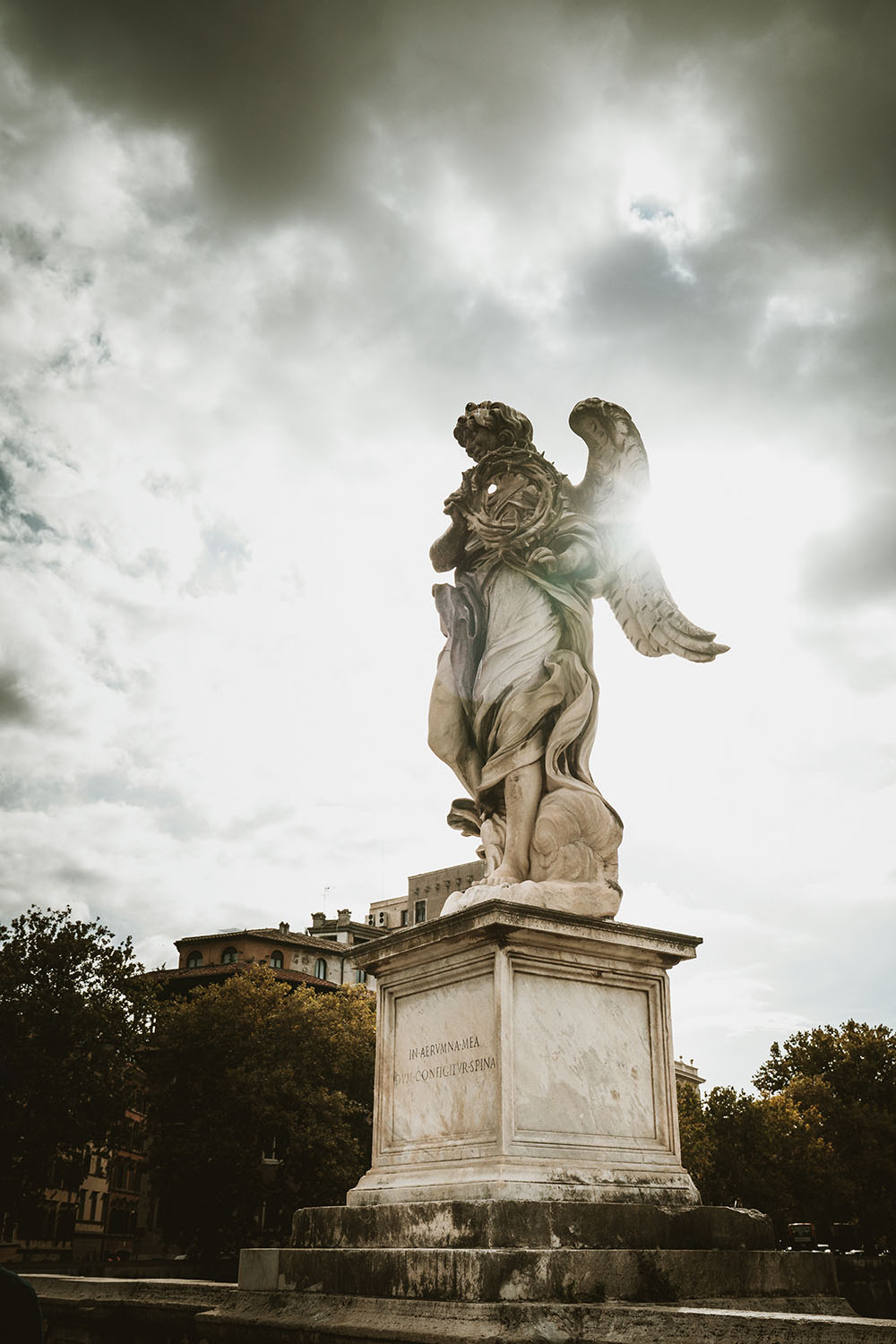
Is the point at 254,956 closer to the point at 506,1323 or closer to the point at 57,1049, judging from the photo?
the point at 57,1049

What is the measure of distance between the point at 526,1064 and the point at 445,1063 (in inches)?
20.4

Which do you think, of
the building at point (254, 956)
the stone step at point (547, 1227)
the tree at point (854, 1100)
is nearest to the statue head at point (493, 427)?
the stone step at point (547, 1227)

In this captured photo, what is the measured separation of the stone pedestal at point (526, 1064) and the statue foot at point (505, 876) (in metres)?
0.65

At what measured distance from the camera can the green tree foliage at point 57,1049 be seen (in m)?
28.8

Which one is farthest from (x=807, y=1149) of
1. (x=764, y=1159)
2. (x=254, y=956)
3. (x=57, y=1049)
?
(x=254, y=956)

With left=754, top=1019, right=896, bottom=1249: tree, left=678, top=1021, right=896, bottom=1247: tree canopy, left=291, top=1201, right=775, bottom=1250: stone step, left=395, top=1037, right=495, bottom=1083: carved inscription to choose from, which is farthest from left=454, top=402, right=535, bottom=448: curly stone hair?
left=754, top=1019, right=896, bottom=1249: tree

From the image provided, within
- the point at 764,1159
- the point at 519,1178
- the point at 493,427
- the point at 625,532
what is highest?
the point at 493,427

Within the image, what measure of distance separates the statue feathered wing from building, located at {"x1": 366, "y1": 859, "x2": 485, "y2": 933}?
28396 mm

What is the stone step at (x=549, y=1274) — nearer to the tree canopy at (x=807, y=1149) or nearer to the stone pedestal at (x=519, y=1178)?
the stone pedestal at (x=519, y=1178)

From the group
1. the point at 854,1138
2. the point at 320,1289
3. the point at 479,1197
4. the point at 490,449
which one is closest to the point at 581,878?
the point at 479,1197

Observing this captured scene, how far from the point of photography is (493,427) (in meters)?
7.39

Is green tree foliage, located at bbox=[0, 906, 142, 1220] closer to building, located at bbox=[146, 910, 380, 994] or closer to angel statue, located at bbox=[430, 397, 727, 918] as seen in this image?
angel statue, located at bbox=[430, 397, 727, 918]

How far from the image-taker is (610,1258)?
4547 millimetres

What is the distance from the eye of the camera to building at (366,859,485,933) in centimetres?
5334
